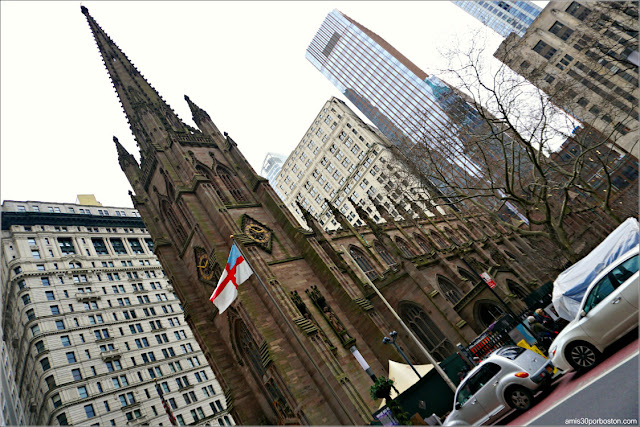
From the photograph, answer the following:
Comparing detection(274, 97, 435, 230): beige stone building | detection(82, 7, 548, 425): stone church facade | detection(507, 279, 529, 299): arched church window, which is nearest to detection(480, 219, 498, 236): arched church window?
detection(82, 7, 548, 425): stone church facade

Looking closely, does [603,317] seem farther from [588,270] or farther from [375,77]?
[375,77]

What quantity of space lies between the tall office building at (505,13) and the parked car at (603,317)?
147633mm

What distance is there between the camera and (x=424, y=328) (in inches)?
1064

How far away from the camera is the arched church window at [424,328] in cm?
2544

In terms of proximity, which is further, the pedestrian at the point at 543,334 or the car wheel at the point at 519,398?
the pedestrian at the point at 543,334

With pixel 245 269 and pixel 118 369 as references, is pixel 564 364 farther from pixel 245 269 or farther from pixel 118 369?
pixel 118 369

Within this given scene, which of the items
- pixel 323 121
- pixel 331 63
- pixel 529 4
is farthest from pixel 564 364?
pixel 529 4

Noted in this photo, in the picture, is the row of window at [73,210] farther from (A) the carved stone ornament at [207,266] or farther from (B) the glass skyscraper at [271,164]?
(B) the glass skyscraper at [271,164]

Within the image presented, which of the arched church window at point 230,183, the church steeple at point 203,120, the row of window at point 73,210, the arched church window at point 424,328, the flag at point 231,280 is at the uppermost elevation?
the row of window at point 73,210

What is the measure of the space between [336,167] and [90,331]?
47.2 meters

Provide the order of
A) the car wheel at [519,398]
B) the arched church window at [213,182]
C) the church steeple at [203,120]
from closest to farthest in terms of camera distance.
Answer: the car wheel at [519,398]
the arched church window at [213,182]
the church steeple at [203,120]

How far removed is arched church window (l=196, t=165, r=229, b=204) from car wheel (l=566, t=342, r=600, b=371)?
78.0 feet

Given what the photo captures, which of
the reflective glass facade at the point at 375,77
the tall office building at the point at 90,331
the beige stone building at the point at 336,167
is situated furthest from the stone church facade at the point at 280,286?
the reflective glass facade at the point at 375,77

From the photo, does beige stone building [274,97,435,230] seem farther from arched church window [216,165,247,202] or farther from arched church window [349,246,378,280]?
arched church window [216,165,247,202]
